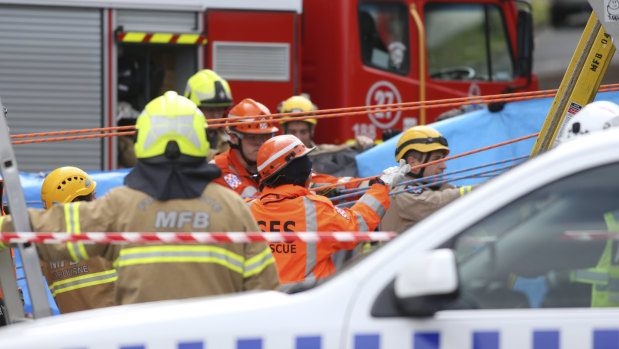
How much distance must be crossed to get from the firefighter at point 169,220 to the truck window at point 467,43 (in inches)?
267

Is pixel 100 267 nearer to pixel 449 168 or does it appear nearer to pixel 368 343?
pixel 368 343

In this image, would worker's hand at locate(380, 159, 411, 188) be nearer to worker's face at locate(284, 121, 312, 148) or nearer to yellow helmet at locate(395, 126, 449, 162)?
yellow helmet at locate(395, 126, 449, 162)

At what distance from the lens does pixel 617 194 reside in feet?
10.4

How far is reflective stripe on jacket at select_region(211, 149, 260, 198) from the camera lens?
22.1 ft

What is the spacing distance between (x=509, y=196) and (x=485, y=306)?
0.35m

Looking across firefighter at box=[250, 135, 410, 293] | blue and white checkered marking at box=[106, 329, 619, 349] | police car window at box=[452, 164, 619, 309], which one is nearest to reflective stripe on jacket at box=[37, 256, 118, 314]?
firefighter at box=[250, 135, 410, 293]

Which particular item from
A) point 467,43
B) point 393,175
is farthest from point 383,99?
point 393,175

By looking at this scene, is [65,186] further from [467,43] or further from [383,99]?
[467,43]

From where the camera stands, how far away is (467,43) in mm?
10508

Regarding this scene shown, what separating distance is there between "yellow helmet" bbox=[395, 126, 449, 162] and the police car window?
10.6 feet

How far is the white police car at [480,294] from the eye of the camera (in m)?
3.07

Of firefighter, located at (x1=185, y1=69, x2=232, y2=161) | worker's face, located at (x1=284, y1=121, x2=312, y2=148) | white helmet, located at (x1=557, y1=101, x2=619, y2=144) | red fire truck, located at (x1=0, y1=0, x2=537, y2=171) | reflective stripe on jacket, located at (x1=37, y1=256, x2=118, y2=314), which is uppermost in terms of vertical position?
red fire truck, located at (x1=0, y1=0, x2=537, y2=171)

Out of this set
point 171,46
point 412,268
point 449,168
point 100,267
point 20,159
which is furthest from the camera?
point 171,46

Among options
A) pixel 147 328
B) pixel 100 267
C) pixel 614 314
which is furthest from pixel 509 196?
pixel 100 267
